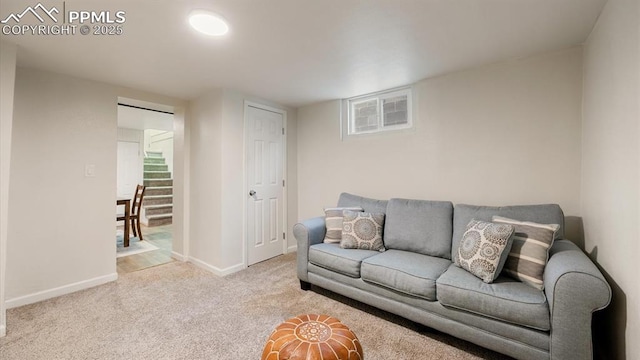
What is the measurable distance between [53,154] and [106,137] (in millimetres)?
458

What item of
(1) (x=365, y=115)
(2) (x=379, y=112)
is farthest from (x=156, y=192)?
(2) (x=379, y=112)

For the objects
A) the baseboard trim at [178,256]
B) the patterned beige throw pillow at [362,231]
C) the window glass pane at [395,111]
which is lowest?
the baseboard trim at [178,256]

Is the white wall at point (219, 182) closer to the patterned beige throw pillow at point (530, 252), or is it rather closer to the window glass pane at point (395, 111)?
the window glass pane at point (395, 111)

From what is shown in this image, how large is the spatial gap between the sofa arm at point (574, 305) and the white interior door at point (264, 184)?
291 cm

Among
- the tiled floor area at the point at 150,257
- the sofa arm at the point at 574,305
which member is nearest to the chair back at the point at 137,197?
the tiled floor area at the point at 150,257

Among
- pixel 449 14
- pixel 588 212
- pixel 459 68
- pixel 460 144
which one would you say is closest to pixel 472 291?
pixel 588 212

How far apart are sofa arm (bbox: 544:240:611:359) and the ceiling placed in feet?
5.07

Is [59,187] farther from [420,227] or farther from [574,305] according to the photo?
[574,305]

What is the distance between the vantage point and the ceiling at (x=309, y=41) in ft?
5.16

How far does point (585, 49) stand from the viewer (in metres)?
1.98

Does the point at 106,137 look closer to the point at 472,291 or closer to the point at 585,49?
the point at 472,291

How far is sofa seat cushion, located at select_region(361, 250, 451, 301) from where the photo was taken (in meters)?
A: 1.84

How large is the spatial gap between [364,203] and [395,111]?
3.75 ft

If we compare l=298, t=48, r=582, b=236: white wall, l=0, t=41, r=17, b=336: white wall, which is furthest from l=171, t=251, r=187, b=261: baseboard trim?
l=298, t=48, r=582, b=236: white wall
